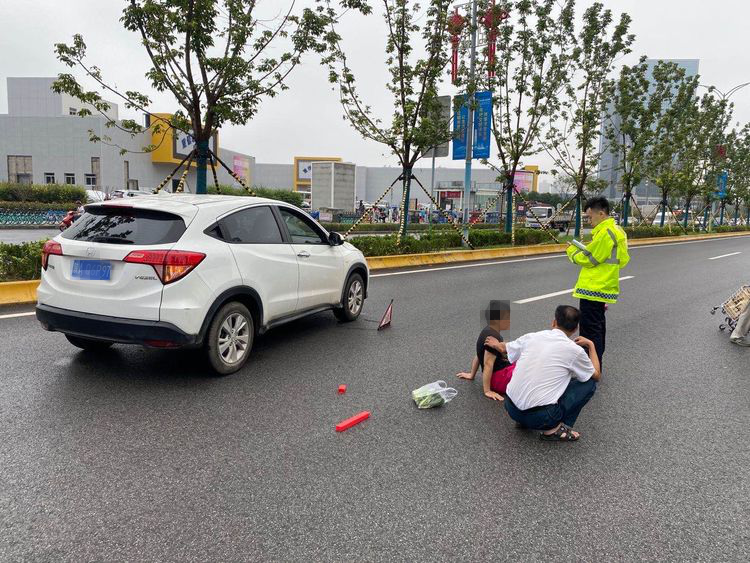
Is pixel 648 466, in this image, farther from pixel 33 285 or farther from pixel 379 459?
pixel 33 285

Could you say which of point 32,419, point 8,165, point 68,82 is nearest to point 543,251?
point 68,82

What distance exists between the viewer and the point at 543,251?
65.4 ft

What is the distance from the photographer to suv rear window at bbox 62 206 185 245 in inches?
179

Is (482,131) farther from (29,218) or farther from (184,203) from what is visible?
(29,218)

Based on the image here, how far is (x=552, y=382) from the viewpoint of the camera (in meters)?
3.72

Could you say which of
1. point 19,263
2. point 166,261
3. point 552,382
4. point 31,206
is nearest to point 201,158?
point 19,263

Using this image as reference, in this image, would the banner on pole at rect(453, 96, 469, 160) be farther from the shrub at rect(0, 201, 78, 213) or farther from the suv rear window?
the shrub at rect(0, 201, 78, 213)

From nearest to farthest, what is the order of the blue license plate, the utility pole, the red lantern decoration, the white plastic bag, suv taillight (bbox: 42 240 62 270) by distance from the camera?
the white plastic bag < the blue license plate < suv taillight (bbox: 42 240 62 270) < the red lantern decoration < the utility pole

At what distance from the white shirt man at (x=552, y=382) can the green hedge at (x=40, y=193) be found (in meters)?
35.6

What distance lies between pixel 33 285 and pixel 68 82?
509 cm

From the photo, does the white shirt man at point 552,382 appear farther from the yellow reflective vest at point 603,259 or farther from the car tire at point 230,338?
the car tire at point 230,338

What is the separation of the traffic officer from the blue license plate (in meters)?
4.08

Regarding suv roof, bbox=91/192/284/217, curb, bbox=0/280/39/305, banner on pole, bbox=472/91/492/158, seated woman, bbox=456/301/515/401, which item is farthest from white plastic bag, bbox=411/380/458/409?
banner on pole, bbox=472/91/492/158

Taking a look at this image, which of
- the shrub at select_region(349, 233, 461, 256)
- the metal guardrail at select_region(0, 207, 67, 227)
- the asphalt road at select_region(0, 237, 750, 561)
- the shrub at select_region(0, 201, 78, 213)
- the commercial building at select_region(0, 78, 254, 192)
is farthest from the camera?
the commercial building at select_region(0, 78, 254, 192)
